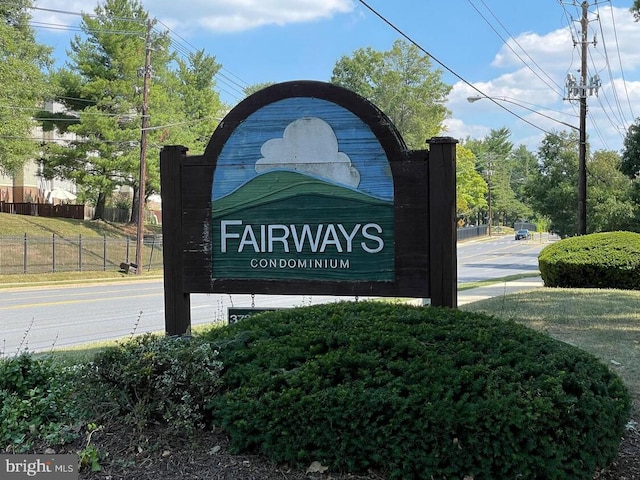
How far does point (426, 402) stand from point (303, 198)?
220cm

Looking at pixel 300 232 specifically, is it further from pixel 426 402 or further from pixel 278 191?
pixel 426 402

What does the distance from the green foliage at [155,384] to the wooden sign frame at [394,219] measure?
4.27 ft

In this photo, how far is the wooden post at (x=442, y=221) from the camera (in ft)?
14.3

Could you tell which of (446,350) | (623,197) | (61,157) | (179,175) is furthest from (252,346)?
(61,157)

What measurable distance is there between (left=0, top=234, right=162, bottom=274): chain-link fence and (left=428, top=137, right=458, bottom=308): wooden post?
24.1m

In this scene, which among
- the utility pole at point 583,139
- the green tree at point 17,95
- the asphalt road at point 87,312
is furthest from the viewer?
the green tree at point 17,95

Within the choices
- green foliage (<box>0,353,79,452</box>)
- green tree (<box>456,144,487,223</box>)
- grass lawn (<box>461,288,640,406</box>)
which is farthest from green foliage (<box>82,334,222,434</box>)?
green tree (<box>456,144,487,223</box>)

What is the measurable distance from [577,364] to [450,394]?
0.93 meters

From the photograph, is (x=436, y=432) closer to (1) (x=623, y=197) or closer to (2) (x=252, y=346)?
(2) (x=252, y=346)

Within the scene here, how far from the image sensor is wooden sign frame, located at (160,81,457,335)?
173 inches

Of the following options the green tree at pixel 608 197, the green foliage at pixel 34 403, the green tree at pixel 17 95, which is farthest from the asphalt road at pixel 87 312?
the green tree at pixel 608 197

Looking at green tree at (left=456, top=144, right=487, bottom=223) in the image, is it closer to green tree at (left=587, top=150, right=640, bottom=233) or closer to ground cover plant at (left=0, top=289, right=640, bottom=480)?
green tree at (left=587, top=150, right=640, bottom=233)

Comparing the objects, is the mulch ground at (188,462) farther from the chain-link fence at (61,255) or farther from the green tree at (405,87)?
the green tree at (405,87)

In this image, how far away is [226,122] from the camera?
4902 mm
